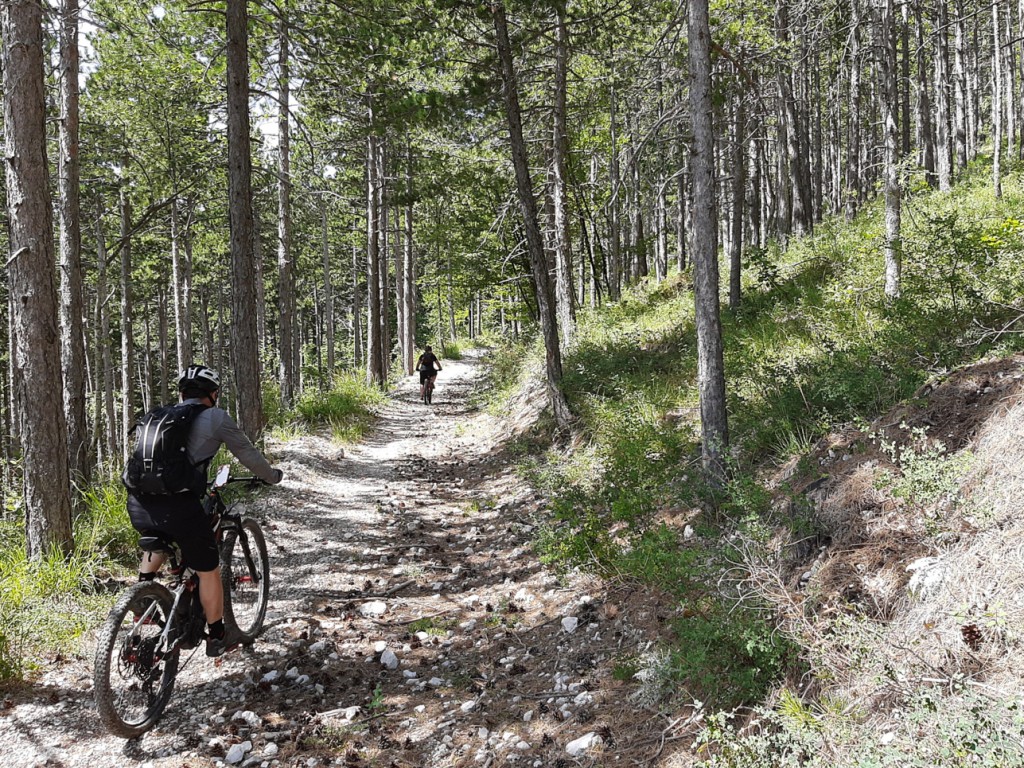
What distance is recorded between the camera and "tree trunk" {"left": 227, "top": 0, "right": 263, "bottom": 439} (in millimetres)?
8820

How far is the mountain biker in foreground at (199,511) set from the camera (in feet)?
13.8

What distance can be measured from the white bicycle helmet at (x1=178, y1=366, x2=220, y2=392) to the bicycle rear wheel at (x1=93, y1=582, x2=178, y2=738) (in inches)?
56.5

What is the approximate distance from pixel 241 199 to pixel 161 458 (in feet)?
20.6

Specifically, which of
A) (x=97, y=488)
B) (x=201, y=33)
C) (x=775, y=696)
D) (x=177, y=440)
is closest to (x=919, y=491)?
(x=775, y=696)

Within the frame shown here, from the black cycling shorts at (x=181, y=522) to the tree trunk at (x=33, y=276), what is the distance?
2243 mm

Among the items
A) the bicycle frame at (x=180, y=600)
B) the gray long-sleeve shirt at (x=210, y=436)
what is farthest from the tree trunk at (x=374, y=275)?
the gray long-sleeve shirt at (x=210, y=436)

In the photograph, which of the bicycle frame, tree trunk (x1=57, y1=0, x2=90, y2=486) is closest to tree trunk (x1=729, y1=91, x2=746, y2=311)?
the bicycle frame

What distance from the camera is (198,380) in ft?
15.4

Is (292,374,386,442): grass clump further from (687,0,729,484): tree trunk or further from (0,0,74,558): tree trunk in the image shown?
(687,0,729,484): tree trunk

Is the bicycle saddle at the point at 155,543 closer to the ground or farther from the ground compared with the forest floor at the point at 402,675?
farther from the ground

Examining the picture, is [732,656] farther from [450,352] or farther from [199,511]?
[450,352]

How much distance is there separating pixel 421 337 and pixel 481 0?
48288 millimetres

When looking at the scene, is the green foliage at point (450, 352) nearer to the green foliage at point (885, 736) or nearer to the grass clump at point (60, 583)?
the grass clump at point (60, 583)

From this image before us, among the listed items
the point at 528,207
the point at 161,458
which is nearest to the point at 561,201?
the point at 528,207
